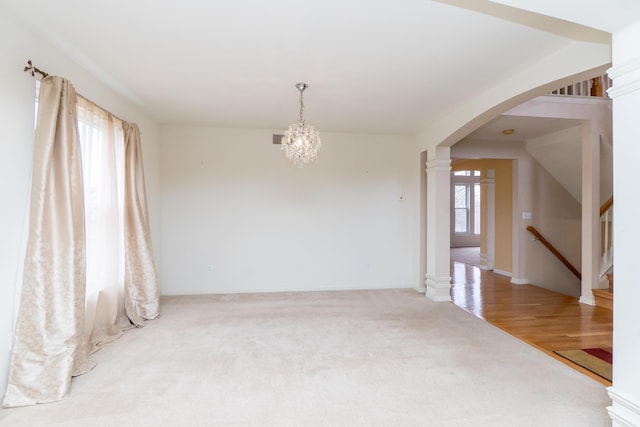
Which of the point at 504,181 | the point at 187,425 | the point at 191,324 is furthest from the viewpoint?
the point at 504,181

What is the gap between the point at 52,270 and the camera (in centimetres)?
222

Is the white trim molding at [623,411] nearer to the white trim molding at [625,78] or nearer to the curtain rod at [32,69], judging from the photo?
the white trim molding at [625,78]

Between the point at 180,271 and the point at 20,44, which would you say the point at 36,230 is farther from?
the point at 180,271

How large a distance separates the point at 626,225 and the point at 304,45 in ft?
7.80

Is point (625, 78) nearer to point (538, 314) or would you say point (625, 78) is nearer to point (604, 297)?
point (538, 314)

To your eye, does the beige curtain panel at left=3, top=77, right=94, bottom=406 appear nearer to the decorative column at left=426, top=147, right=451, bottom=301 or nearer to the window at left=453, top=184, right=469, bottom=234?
the decorative column at left=426, top=147, right=451, bottom=301

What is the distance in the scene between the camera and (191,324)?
3.56 m

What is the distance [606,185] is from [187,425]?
20.0 feet

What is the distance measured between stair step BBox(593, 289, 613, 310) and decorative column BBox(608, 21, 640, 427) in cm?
327

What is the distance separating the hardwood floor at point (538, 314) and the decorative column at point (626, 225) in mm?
1091

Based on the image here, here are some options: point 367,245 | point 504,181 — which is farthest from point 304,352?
point 504,181

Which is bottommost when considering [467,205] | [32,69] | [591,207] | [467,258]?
[467,258]

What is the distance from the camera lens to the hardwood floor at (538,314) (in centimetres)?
313

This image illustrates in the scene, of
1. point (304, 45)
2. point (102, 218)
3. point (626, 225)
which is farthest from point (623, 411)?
point (102, 218)
